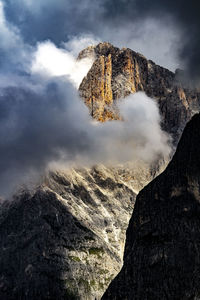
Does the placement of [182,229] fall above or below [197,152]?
below

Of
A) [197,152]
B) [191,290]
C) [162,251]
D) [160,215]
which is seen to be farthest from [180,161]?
[191,290]

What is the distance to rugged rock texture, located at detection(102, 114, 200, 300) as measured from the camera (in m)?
138

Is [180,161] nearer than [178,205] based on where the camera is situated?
No

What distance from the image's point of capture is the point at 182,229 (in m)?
144

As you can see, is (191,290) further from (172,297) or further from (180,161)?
(180,161)

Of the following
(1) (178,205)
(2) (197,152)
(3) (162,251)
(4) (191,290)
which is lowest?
(4) (191,290)

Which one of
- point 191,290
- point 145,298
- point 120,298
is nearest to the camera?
point 191,290

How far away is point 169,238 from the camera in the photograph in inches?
5763

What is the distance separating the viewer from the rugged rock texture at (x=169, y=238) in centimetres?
13800

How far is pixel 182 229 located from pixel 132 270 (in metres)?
22.6

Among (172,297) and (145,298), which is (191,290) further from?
(145,298)

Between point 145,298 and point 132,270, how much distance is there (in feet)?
44.6

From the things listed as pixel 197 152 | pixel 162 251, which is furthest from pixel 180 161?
pixel 162 251

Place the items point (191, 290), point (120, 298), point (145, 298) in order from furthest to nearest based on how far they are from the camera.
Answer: point (120, 298)
point (145, 298)
point (191, 290)
